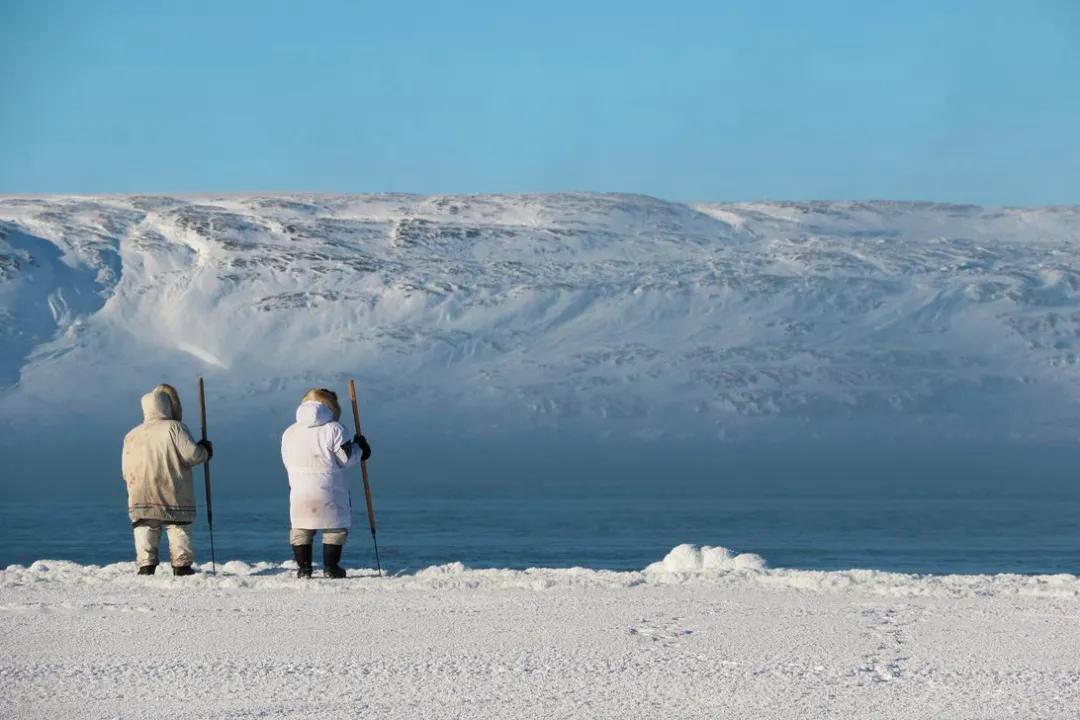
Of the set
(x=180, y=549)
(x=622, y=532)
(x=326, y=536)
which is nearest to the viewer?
(x=326, y=536)

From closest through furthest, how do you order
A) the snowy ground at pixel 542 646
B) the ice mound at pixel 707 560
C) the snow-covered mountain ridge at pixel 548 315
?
the snowy ground at pixel 542 646, the ice mound at pixel 707 560, the snow-covered mountain ridge at pixel 548 315

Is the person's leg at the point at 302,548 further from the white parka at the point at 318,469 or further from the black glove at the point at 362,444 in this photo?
the black glove at the point at 362,444

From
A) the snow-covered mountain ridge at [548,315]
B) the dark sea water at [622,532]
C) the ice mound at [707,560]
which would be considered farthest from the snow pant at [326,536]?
the snow-covered mountain ridge at [548,315]

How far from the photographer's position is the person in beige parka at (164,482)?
38.0 feet

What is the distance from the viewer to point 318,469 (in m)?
11.3

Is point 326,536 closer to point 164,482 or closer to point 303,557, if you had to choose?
point 303,557

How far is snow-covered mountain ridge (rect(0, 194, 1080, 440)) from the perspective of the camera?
78938 mm

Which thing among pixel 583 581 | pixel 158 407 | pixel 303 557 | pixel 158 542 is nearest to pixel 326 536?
pixel 303 557

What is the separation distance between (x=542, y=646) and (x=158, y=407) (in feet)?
14.8

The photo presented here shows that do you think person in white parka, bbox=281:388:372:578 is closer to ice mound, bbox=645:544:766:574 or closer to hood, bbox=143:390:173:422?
hood, bbox=143:390:173:422

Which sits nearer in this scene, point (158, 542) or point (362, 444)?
point (362, 444)

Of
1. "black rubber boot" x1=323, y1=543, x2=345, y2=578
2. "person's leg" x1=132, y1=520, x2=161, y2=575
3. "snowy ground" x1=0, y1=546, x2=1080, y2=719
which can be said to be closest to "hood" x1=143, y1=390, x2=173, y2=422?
"person's leg" x1=132, y1=520, x2=161, y2=575

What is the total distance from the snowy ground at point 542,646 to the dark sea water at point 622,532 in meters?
6.92

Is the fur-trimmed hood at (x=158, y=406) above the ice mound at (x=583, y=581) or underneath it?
above
